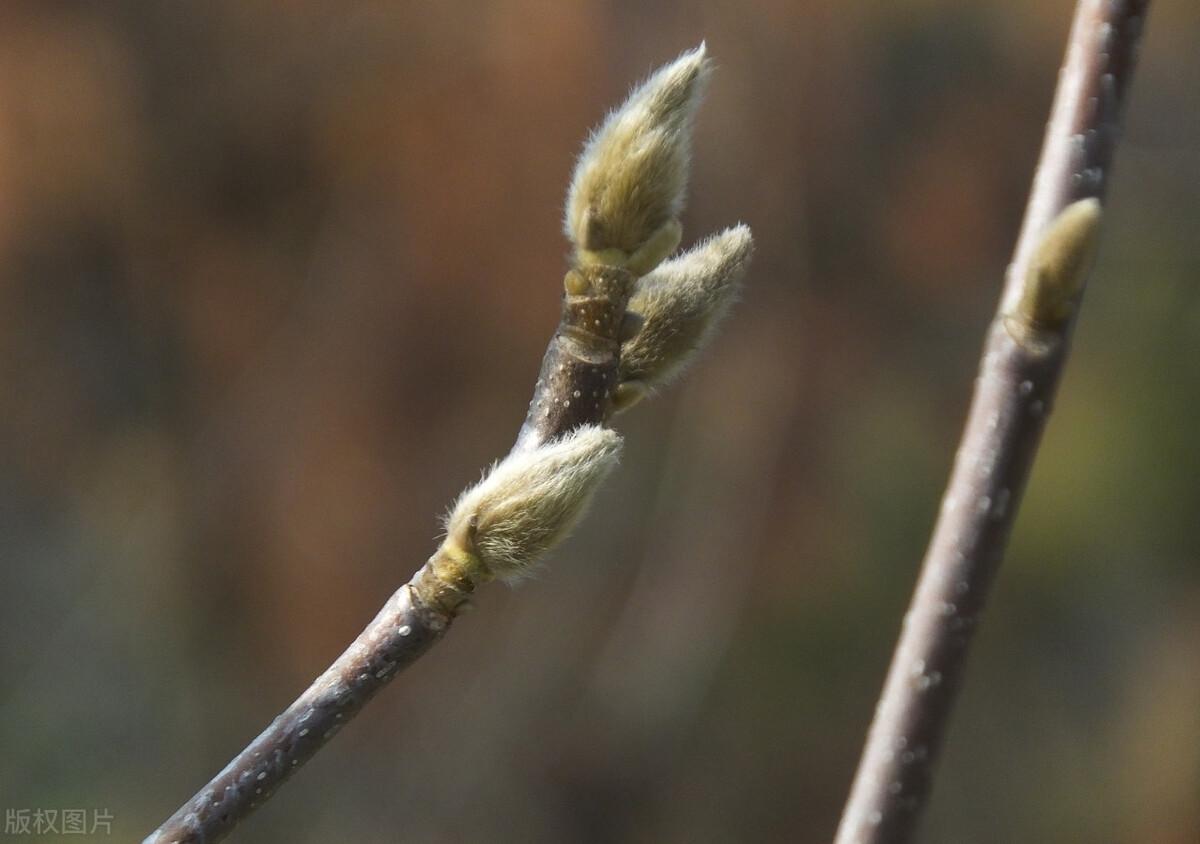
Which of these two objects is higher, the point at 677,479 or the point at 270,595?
the point at 677,479

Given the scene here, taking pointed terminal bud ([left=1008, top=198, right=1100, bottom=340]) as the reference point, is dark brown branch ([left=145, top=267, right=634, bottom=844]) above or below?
below

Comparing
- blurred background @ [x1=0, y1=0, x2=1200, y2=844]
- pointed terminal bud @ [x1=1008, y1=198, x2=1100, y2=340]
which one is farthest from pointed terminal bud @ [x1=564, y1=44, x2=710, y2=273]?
blurred background @ [x1=0, y1=0, x2=1200, y2=844]

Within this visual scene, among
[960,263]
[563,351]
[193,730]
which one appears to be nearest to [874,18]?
[960,263]

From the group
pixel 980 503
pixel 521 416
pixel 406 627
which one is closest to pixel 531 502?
pixel 406 627

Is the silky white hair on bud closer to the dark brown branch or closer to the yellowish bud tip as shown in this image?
the dark brown branch

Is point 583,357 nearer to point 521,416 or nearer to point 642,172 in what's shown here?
point 642,172

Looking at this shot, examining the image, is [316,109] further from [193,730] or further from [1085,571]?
[1085,571]

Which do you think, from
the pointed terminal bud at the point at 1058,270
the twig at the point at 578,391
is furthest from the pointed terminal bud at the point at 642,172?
the pointed terminal bud at the point at 1058,270
